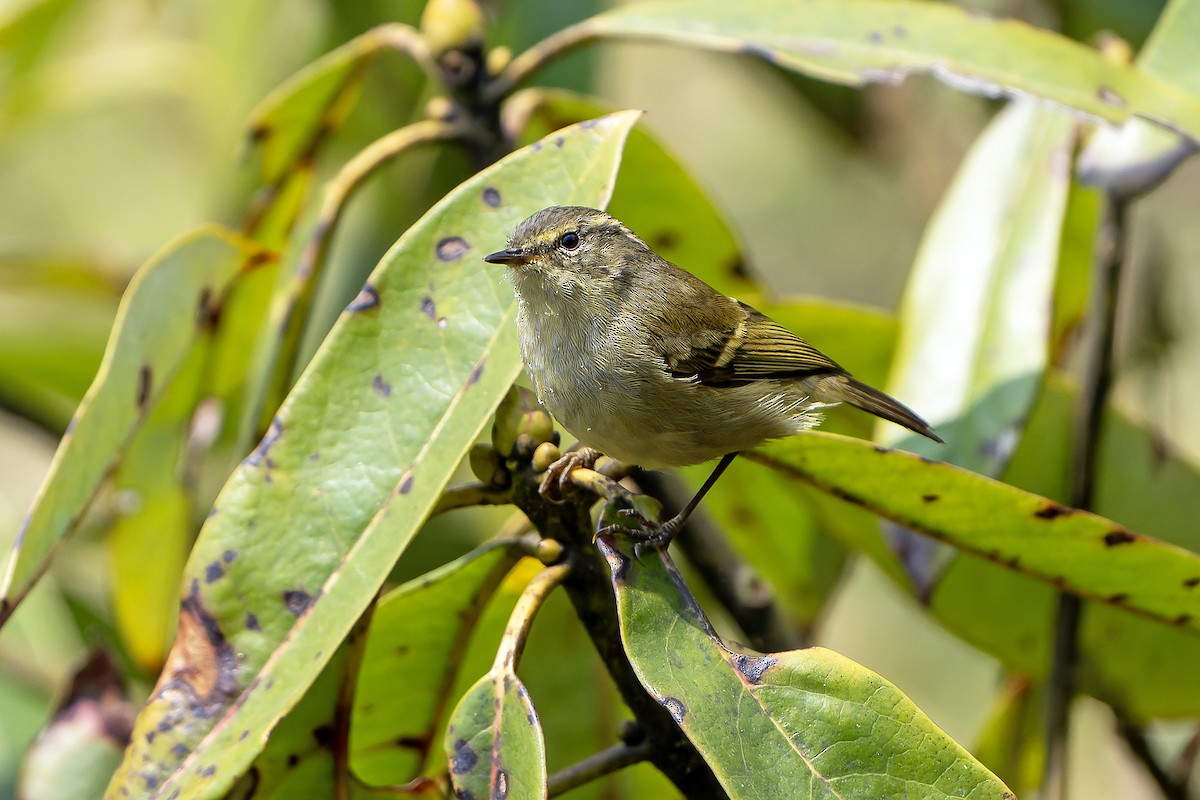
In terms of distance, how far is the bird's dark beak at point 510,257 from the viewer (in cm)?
175

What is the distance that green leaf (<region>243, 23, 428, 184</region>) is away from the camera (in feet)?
7.30

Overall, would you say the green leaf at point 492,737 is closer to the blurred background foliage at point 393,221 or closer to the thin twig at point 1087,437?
the blurred background foliage at point 393,221

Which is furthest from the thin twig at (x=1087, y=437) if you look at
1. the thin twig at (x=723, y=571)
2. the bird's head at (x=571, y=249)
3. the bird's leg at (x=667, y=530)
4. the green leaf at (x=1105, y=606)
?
the bird's head at (x=571, y=249)

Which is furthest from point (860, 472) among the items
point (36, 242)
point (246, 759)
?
point (36, 242)

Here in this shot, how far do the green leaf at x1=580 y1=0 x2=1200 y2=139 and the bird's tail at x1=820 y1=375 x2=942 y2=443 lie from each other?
1.78 ft

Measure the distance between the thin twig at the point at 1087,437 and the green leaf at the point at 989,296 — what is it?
0.30 ft

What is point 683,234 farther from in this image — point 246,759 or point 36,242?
point 36,242

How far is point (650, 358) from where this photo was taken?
208cm

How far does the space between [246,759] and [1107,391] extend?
1.46 meters

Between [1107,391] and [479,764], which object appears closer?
[479,764]

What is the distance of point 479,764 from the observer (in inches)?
52.3

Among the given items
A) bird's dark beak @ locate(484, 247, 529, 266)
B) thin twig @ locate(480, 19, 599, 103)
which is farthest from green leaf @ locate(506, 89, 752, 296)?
bird's dark beak @ locate(484, 247, 529, 266)

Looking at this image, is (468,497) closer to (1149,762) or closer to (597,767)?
(597,767)

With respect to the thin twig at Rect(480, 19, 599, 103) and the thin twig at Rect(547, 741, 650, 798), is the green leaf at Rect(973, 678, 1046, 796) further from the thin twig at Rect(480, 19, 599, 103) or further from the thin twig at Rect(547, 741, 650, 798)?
the thin twig at Rect(480, 19, 599, 103)
